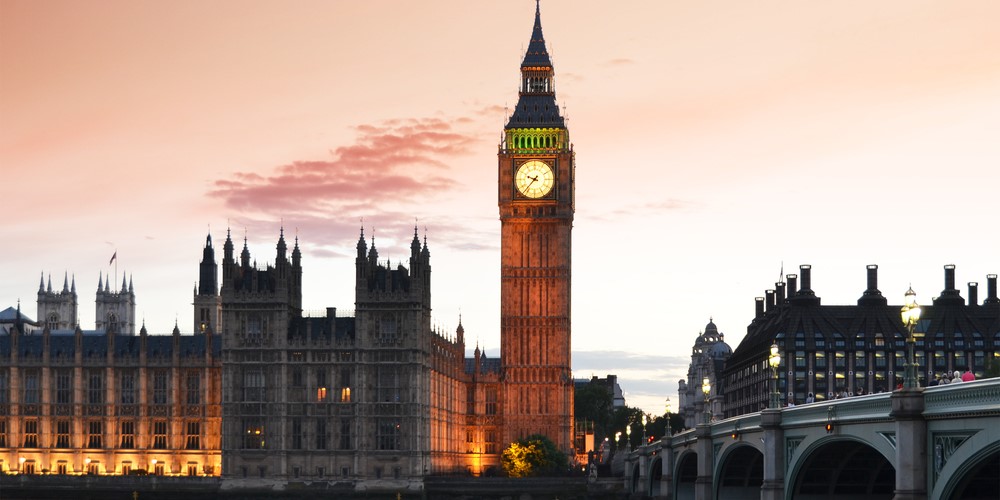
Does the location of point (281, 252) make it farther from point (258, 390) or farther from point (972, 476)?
point (972, 476)

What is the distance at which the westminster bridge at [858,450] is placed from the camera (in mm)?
47594

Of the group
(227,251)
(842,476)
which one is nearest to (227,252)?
(227,251)

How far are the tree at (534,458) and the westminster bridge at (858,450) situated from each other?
61.6 metres

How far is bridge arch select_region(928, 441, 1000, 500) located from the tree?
124286 millimetres

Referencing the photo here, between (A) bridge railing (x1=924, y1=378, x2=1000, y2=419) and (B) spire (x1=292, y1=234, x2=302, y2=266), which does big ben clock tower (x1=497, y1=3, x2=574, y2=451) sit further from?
(A) bridge railing (x1=924, y1=378, x2=1000, y2=419)

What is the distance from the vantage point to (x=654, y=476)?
454ft

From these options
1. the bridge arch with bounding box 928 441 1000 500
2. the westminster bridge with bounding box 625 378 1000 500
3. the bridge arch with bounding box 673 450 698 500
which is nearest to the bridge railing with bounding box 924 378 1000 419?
the westminster bridge with bounding box 625 378 1000 500

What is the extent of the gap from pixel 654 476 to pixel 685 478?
16904 millimetres

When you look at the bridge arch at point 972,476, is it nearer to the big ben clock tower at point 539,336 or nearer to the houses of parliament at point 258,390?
the houses of parliament at point 258,390

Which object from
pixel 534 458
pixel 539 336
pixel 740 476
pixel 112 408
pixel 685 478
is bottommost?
pixel 534 458

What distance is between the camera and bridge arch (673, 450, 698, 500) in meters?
117

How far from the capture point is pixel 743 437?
8244 centimetres

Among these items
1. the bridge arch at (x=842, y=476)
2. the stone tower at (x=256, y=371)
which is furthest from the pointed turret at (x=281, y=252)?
the bridge arch at (x=842, y=476)

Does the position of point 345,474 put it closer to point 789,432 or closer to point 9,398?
point 9,398
